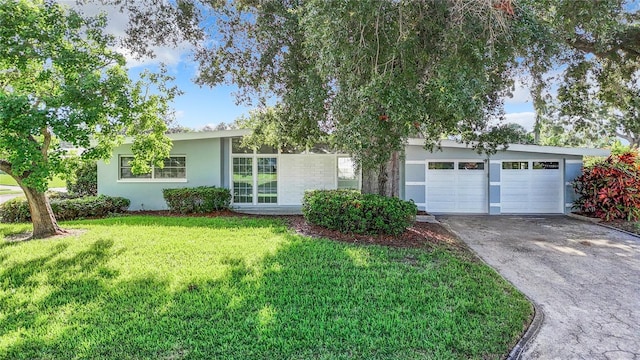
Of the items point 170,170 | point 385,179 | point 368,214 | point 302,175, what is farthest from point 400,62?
point 170,170

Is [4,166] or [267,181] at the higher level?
[4,166]

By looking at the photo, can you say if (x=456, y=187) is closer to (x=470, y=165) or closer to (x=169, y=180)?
(x=470, y=165)

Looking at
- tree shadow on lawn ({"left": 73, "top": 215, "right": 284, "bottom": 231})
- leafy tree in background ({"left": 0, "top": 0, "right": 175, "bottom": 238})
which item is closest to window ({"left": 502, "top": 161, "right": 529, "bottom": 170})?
tree shadow on lawn ({"left": 73, "top": 215, "right": 284, "bottom": 231})

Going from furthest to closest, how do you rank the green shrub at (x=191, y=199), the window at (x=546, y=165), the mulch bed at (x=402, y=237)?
1. the window at (x=546, y=165)
2. the green shrub at (x=191, y=199)
3. the mulch bed at (x=402, y=237)

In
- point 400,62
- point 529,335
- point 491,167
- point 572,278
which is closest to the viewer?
point 529,335

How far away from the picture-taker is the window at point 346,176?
13312 millimetres

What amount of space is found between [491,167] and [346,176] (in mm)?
5329

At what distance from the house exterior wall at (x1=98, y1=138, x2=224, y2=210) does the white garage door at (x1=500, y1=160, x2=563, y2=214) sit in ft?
35.1

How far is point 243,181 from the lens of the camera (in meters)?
13.3

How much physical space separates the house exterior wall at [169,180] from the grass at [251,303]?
19.8 feet

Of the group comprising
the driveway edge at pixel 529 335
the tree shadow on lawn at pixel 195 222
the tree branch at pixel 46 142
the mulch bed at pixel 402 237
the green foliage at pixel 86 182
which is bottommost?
the driveway edge at pixel 529 335

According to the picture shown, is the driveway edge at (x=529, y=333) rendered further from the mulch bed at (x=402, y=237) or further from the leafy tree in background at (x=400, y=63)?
the leafy tree in background at (x=400, y=63)

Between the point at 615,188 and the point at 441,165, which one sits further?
the point at 441,165

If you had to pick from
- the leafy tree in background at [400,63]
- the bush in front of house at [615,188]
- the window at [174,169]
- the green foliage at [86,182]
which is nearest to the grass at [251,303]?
the leafy tree in background at [400,63]
